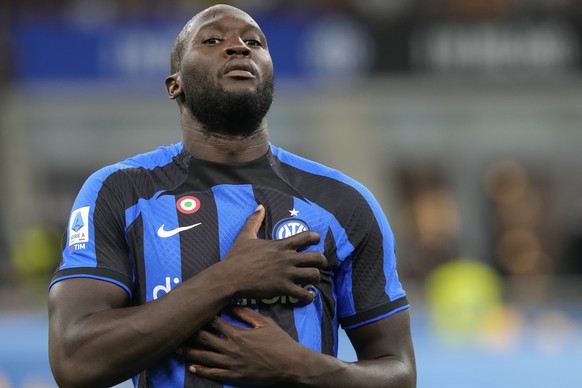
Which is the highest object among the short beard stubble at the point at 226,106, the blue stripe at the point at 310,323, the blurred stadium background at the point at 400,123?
the blurred stadium background at the point at 400,123

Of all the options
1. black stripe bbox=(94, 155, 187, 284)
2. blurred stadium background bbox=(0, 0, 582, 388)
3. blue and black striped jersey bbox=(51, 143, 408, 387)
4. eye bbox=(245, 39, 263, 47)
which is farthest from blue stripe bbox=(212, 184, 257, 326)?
blurred stadium background bbox=(0, 0, 582, 388)

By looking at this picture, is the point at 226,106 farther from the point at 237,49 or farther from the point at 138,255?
the point at 138,255

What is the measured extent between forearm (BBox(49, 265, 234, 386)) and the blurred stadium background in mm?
8898

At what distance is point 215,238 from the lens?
2.55 metres

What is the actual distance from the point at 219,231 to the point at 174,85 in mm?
414

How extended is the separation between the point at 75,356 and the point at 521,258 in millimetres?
15590

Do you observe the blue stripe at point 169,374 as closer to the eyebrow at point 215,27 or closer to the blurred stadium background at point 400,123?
the eyebrow at point 215,27

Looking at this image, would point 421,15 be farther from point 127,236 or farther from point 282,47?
point 127,236

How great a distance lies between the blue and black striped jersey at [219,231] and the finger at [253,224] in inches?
1.2

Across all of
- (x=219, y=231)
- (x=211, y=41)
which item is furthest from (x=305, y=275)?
(x=211, y=41)

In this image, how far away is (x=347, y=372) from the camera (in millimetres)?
2486

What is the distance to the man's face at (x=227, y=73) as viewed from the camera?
8.45ft

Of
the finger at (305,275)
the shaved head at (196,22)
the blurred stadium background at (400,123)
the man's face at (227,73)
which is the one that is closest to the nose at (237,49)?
the man's face at (227,73)

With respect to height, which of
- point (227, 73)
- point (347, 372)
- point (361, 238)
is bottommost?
point (347, 372)
